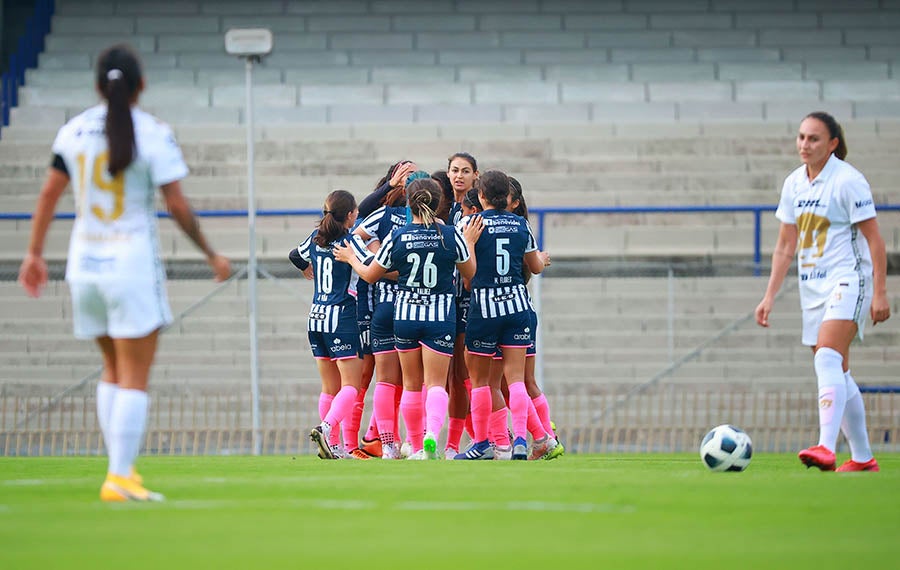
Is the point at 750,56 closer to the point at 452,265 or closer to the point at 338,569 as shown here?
the point at 452,265

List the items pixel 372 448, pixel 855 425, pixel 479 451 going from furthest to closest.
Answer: pixel 372 448 → pixel 479 451 → pixel 855 425

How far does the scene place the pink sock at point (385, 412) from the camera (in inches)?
467

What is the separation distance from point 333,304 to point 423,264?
121cm

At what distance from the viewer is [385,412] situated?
11.9m

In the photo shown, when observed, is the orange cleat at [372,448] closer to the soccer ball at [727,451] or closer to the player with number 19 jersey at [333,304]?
the player with number 19 jersey at [333,304]

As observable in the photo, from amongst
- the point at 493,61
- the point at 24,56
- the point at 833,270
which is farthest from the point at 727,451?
the point at 24,56

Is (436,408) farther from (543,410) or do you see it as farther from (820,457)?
(820,457)

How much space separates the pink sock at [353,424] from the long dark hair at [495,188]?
6.29 feet

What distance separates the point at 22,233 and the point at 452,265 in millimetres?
10466

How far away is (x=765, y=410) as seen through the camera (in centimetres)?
Answer: 1673

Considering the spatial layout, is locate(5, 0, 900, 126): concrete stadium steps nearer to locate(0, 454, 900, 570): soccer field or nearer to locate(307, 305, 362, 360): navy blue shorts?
locate(307, 305, 362, 360): navy blue shorts

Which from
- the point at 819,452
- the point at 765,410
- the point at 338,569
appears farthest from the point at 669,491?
the point at 765,410

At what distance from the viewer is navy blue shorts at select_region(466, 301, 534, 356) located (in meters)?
11.4

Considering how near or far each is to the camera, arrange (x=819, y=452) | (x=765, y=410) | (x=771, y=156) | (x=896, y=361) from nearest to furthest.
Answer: (x=819, y=452) → (x=765, y=410) → (x=896, y=361) → (x=771, y=156)
